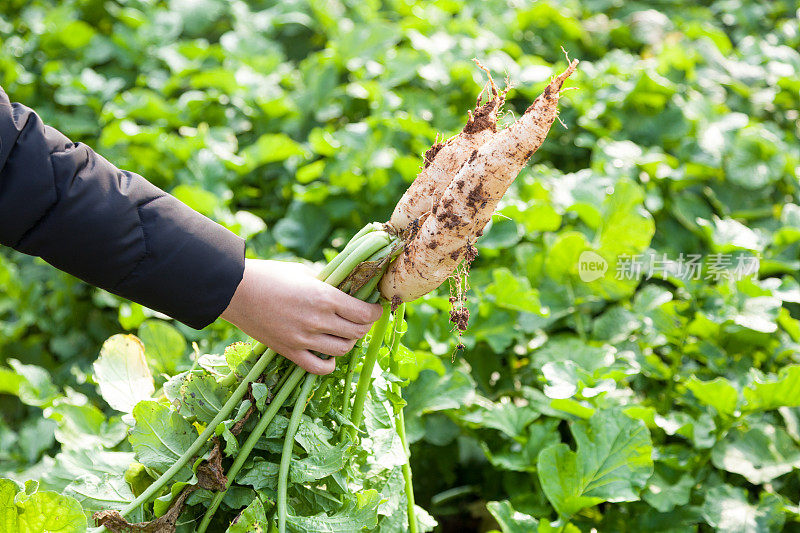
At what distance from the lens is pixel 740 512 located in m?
1.51

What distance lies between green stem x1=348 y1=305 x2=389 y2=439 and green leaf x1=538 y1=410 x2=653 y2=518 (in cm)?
44

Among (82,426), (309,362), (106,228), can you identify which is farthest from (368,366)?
(82,426)

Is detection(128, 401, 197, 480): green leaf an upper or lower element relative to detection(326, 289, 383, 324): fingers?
lower

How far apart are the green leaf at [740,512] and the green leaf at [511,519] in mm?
402

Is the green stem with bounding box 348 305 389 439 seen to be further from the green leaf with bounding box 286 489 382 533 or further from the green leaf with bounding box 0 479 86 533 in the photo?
the green leaf with bounding box 0 479 86 533

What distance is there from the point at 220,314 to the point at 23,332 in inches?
64.6

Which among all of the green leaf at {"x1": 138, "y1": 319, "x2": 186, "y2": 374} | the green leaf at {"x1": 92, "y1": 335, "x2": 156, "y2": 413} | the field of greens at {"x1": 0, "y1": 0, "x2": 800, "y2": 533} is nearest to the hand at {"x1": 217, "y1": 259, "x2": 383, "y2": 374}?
the field of greens at {"x1": 0, "y1": 0, "x2": 800, "y2": 533}

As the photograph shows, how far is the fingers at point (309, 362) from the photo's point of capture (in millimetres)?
1153

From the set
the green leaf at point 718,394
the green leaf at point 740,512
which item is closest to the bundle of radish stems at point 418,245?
the green leaf at point 718,394

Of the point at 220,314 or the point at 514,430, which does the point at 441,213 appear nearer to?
the point at 220,314

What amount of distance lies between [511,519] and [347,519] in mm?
429

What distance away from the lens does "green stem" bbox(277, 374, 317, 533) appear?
1117 millimetres

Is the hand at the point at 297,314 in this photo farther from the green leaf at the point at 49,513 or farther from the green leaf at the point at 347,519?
the green leaf at the point at 49,513

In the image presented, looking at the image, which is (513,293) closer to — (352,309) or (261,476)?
(352,309)
